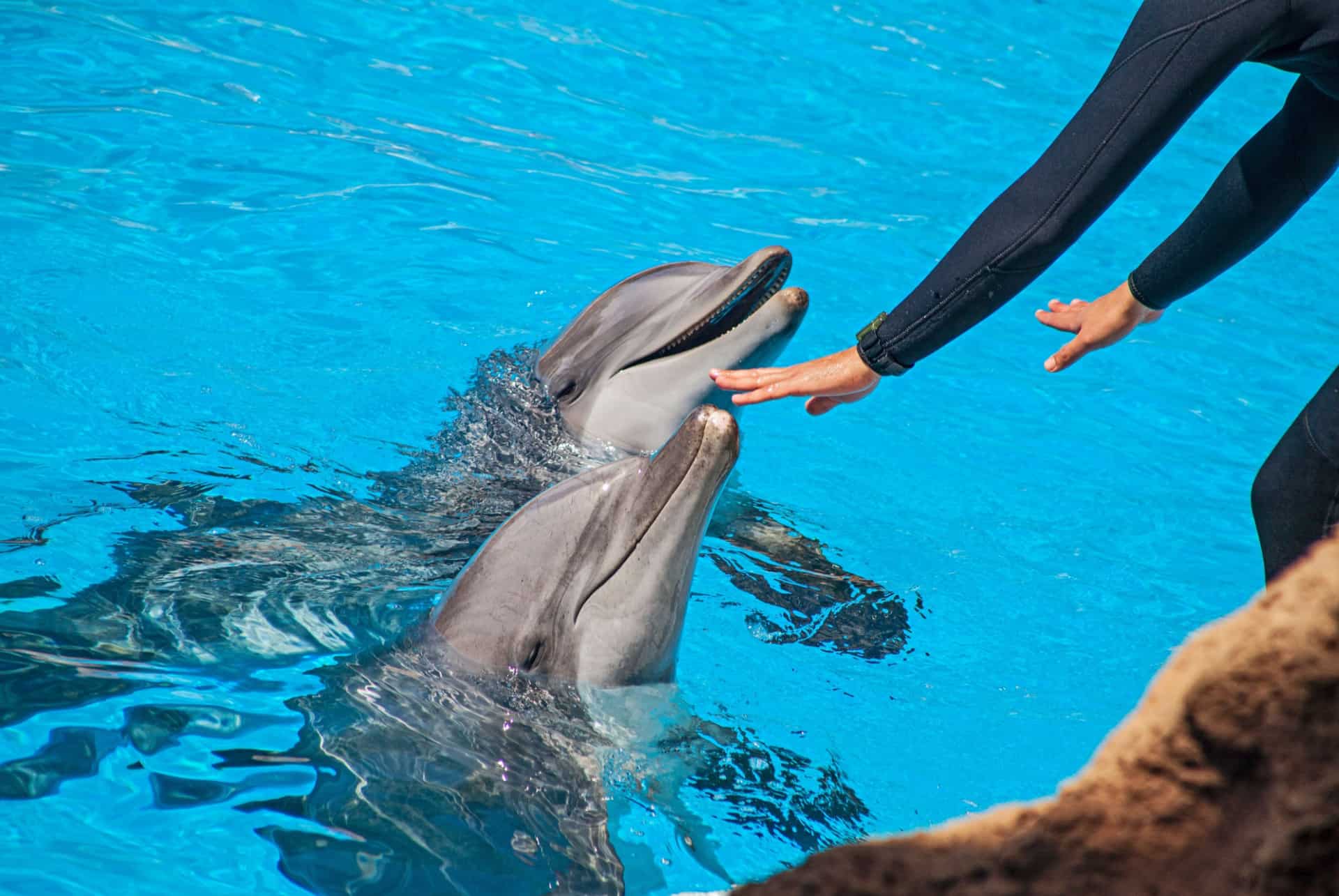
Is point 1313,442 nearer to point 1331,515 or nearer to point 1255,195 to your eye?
point 1331,515

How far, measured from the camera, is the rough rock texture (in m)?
1.09

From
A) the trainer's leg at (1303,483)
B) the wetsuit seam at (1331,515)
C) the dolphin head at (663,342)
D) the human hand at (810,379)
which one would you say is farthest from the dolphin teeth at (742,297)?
the wetsuit seam at (1331,515)

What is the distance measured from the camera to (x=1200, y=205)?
4039 mm

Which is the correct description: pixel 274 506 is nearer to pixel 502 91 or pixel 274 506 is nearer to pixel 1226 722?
pixel 1226 722

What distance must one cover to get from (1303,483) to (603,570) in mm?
1942

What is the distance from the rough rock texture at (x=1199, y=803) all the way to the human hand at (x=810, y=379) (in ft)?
8.33

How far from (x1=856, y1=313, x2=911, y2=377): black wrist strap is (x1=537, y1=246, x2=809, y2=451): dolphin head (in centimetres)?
122

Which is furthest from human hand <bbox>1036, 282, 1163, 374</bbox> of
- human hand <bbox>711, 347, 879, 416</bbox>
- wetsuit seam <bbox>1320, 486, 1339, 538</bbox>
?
wetsuit seam <bbox>1320, 486, 1339, 538</bbox>

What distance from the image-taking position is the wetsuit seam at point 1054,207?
11.0 feet

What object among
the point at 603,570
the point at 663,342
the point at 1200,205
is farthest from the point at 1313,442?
the point at 663,342

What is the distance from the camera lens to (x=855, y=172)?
9.91 metres

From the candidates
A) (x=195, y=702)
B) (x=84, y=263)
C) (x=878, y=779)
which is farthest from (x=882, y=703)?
(x=84, y=263)

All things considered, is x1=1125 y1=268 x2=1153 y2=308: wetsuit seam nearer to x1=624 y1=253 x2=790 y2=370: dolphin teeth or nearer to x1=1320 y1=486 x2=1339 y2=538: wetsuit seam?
x1=1320 y1=486 x2=1339 y2=538: wetsuit seam

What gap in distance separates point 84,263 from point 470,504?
357 centimetres
